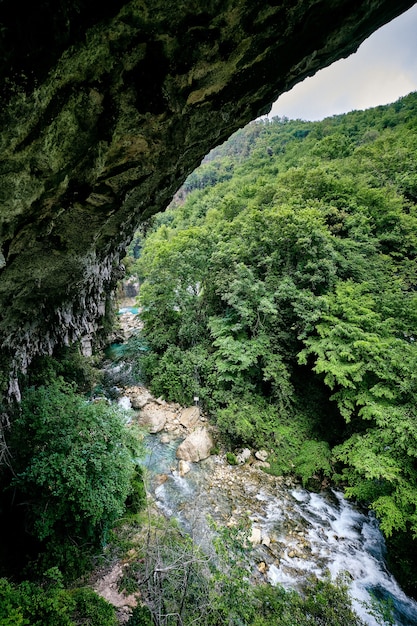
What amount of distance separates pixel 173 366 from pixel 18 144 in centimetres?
1239

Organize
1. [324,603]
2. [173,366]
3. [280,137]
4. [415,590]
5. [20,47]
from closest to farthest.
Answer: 1. [20,47]
2. [324,603]
3. [415,590]
4. [173,366]
5. [280,137]

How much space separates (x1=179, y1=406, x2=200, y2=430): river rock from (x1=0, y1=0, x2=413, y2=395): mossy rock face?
928cm

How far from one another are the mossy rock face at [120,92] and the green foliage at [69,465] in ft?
8.10

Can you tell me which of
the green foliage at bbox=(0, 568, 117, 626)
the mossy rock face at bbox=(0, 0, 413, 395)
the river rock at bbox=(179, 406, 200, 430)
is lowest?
the river rock at bbox=(179, 406, 200, 430)

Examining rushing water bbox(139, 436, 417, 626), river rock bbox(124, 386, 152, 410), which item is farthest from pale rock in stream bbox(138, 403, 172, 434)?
rushing water bbox(139, 436, 417, 626)

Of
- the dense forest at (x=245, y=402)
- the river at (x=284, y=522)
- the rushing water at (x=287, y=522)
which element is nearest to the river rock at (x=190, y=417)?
the dense forest at (x=245, y=402)

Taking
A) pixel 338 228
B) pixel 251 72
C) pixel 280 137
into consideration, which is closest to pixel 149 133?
pixel 251 72

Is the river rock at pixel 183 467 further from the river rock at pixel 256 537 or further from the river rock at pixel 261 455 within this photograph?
the river rock at pixel 256 537

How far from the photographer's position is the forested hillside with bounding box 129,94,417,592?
8.48 m

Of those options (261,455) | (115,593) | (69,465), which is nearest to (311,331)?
(261,455)

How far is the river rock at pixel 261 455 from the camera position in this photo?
1089 cm

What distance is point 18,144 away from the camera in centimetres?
278

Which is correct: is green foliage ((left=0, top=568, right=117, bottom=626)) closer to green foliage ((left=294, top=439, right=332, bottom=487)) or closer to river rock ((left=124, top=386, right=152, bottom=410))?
green foliage ((left=294, top=439, right=332, bottom=487))

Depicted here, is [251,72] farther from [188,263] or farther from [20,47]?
[188,263]
